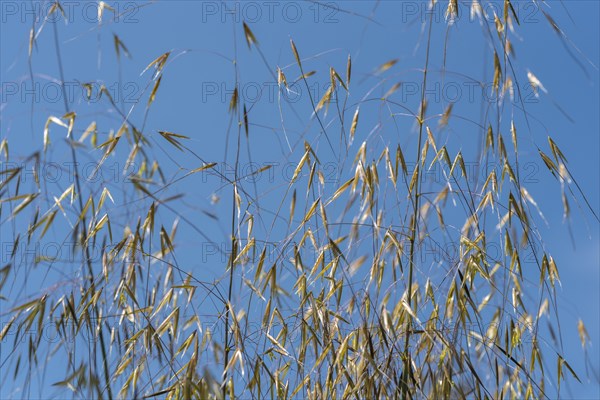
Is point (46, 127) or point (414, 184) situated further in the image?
point (46, 127)

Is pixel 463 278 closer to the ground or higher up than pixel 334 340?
higher up

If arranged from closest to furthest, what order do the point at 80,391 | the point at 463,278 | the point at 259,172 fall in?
the point at 80,391
the point at 463,278
the point at 259,172

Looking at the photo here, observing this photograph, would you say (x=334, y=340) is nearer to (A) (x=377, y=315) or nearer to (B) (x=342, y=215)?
(A) (x=377, y=315)

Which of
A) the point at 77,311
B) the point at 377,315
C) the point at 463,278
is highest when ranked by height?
the point at 463,278

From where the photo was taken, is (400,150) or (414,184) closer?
(414,184)

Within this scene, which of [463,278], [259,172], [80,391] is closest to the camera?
[80,391]

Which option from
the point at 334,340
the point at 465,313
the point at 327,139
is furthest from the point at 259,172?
the point at 465,313

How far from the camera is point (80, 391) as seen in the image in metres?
1.95

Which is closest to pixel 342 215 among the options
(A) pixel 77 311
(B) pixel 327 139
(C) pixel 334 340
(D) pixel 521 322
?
(B) pixel 327 139

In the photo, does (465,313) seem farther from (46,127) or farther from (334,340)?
(46,127)

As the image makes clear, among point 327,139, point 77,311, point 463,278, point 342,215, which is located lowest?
point 77,311

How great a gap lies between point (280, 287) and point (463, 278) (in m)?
0.55

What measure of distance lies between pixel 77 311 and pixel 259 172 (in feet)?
2.18

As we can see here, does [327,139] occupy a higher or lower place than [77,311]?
higher
